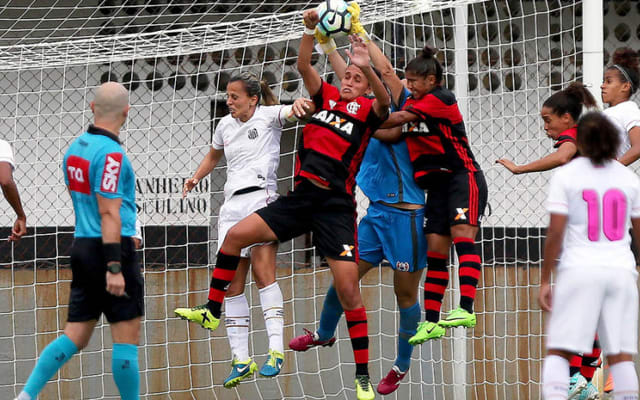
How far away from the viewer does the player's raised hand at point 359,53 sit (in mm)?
5594

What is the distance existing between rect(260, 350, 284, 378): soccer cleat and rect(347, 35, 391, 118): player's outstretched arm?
65.7 inches

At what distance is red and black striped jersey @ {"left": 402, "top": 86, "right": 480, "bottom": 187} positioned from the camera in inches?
232

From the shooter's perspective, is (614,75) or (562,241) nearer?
(562,241)

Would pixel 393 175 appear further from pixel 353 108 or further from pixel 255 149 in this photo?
pixel 255 149

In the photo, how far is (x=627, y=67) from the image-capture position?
6395 millimetres

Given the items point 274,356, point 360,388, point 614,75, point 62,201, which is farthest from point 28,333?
point 614,75

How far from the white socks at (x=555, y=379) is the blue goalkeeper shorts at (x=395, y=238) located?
1.74 meters

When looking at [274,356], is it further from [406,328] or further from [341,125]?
[341,125]

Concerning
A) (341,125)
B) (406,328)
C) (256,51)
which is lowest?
(406,328)

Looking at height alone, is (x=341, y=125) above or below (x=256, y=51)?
below

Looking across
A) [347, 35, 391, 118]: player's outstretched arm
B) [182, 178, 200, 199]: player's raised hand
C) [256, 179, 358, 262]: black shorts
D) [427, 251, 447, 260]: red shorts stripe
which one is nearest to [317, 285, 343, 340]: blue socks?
[256, 179, 358, 262]: black shorts

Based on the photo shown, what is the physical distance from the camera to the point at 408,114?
A: 231 inches

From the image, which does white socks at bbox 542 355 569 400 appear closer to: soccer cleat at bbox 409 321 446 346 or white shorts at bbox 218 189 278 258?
soccer cleat at bbox 409 321 446 346

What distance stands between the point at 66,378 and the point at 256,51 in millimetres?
4473
